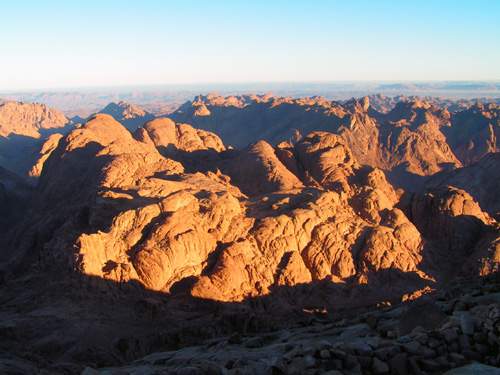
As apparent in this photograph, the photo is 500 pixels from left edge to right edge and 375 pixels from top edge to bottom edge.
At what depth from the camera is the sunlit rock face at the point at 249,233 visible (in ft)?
71.0

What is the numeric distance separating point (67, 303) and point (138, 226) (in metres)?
4.61

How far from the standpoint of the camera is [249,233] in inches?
949

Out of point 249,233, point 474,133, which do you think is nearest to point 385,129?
point 474,133

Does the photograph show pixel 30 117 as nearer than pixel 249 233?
No

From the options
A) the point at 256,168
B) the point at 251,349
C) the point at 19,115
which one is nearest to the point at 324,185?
the point at 256,168

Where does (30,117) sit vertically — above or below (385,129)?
above

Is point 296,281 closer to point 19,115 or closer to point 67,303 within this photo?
point 67,303

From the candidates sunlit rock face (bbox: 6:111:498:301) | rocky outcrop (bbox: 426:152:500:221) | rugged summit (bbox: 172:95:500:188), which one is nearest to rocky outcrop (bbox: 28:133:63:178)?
sunlit rock face (bbox: 6:111:498:301)

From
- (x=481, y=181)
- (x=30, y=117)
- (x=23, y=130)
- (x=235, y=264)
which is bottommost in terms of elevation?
(x=481, y=181)

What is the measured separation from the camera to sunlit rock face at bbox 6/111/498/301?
21.6m

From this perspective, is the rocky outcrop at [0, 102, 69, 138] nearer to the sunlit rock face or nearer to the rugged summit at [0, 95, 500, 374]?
the rugged summit at [0, 95, 500, 374]

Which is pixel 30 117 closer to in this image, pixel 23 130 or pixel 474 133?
pixel 23 130

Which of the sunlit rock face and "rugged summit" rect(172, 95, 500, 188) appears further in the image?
"rugged summit" rect(172, 95, 500, 188)

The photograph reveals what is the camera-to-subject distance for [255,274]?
74.7 feet
